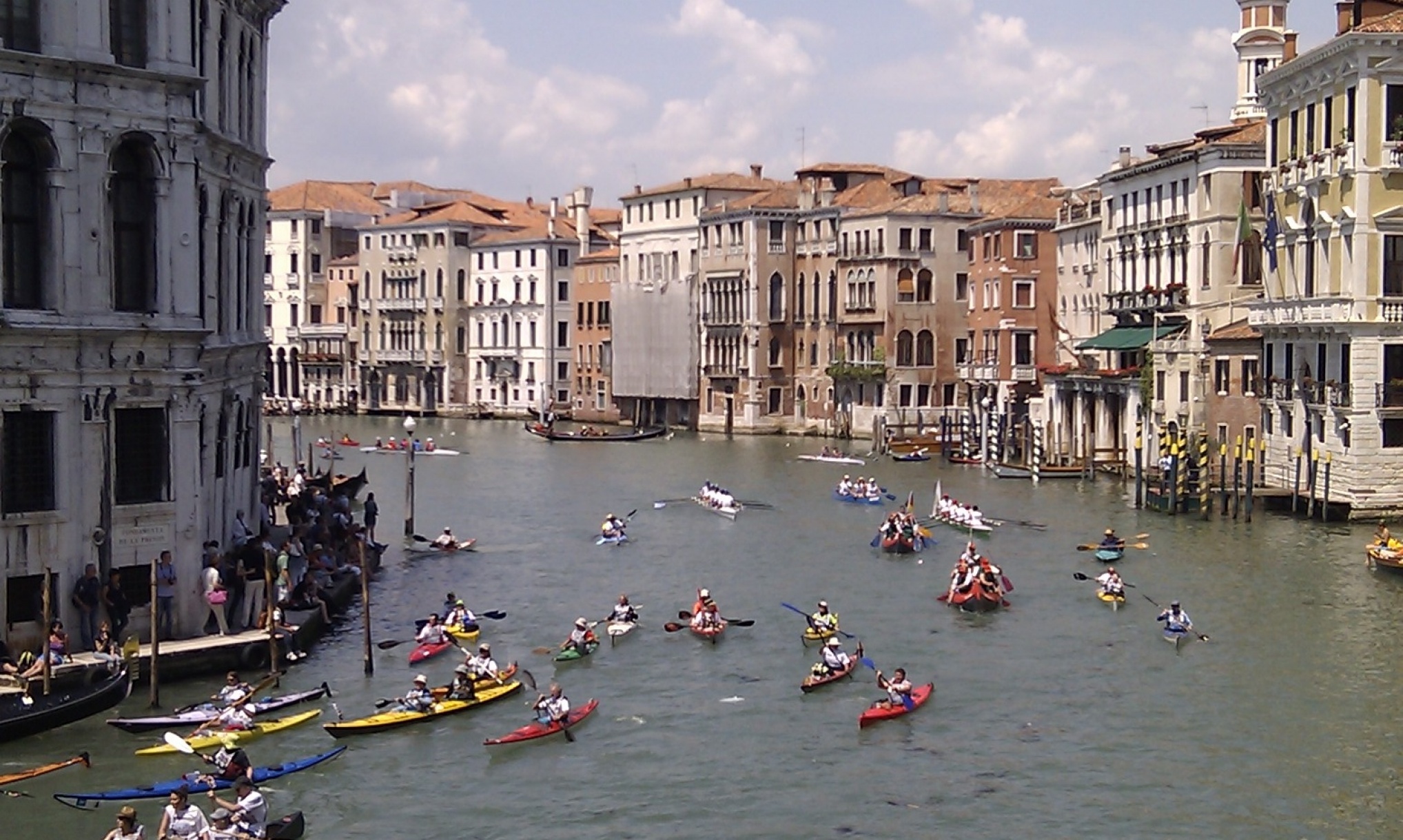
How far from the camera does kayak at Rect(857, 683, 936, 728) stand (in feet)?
82.2

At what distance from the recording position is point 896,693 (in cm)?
2556

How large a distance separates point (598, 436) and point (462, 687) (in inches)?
2194

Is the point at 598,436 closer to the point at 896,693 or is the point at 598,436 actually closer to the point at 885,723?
the point at 896,693

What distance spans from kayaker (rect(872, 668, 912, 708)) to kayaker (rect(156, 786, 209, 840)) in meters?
10.3

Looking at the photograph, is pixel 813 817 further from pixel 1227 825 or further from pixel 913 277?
pixel 913 277

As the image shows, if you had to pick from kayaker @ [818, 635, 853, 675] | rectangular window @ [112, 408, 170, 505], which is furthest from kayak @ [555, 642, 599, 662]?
rectangular window @ [112, 408, 170, 505]

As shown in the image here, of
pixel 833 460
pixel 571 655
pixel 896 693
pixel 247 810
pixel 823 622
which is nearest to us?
pixel 247 810

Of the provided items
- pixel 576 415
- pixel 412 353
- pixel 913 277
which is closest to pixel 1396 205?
pixel 913 277

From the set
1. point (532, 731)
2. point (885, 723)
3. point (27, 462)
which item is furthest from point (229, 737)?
point (885, 723)

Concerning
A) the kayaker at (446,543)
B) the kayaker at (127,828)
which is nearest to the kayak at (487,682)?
the kayaker at (127,828)

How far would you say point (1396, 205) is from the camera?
4278 centimetres

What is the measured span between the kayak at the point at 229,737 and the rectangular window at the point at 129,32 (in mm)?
8555

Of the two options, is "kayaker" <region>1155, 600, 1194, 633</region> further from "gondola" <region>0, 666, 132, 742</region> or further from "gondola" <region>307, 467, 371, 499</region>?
"gondola" <region>307, 467, 371, 499</region>

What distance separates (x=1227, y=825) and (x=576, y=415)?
79.8 m
